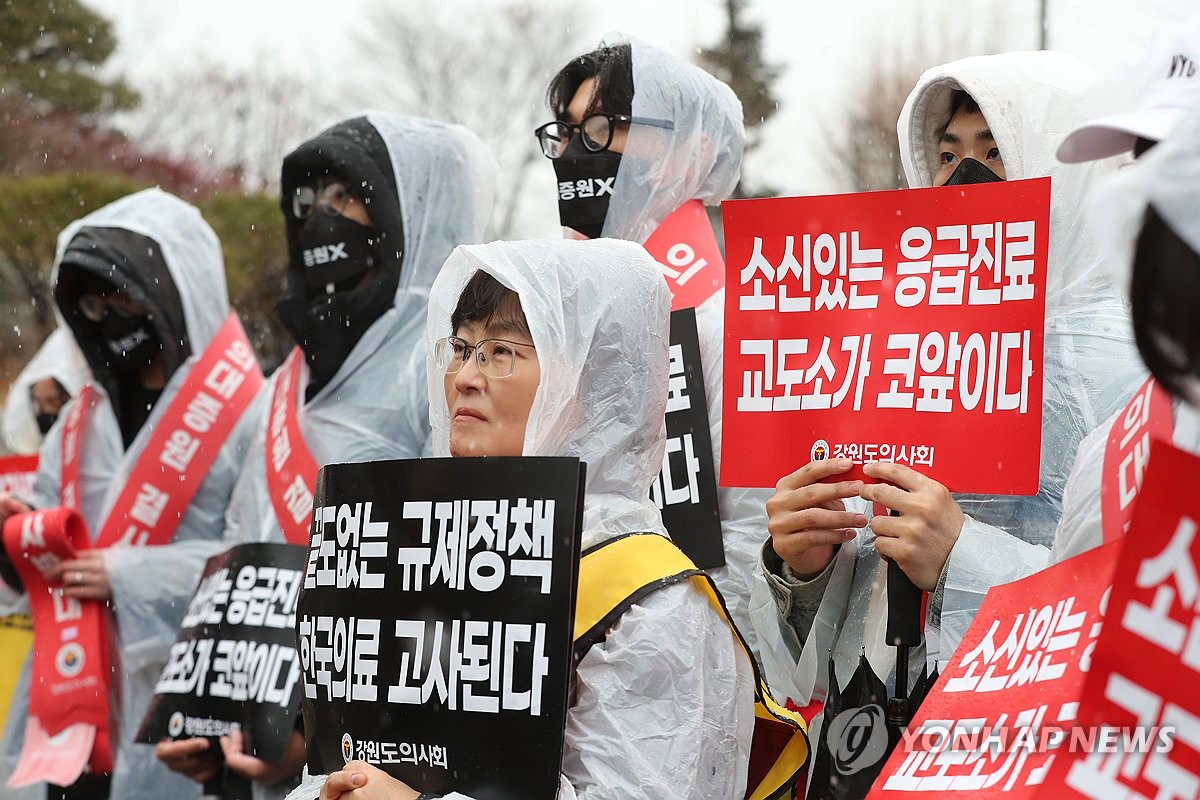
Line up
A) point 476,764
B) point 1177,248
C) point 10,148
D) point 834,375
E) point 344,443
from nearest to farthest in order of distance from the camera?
point 1177,248, point 476,764, point 834,375, point 344,443, point 10,148

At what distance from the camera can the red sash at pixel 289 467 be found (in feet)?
13.8

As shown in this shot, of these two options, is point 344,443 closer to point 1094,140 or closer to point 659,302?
point 659,302

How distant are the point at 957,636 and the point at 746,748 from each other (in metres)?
0.40

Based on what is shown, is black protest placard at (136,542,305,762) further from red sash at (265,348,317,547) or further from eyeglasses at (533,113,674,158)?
Answer: eyeglasses at (533,113,674,158)

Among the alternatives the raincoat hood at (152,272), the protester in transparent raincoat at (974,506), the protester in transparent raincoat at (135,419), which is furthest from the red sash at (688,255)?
the raincoat hood at (152,272)

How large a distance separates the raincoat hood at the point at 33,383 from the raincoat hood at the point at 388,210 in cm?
259

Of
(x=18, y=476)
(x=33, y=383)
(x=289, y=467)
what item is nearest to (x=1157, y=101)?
(x=289, y=467)

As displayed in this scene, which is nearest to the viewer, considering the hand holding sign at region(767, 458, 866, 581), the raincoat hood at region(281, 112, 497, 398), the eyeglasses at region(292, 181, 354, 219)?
the hand holding sign at region(767, 458, 866, 581)

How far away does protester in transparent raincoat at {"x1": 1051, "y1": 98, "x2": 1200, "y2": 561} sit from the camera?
1.41 metres

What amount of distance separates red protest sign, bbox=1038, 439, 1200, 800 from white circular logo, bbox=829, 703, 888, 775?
80cm

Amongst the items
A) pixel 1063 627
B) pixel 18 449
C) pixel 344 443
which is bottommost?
pixel 18 449

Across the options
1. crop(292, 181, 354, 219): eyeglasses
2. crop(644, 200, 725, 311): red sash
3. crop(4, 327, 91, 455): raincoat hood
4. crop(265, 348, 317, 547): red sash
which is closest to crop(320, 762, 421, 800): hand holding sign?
crop(644, 200, 725, 311): red sash

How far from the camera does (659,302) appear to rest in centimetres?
280

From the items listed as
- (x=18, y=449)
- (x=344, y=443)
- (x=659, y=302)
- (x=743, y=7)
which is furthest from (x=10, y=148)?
(x=659, y=302)
